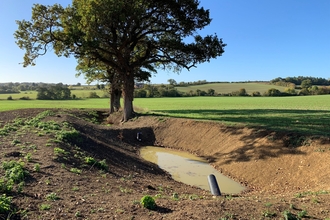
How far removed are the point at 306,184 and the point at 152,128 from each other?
14.5 m

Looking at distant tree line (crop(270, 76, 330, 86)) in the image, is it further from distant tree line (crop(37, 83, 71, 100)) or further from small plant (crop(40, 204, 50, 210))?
small plant (crop(40, 204, 50, 210))

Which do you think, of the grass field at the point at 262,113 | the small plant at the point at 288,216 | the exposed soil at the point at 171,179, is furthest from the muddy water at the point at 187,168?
the small plant at the point at 288,216

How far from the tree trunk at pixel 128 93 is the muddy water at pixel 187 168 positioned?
25.4ft

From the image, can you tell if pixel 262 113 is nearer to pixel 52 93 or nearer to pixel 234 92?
pixel 234 92

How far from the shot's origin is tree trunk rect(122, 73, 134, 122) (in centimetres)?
2602

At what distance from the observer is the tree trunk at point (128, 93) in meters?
26.0

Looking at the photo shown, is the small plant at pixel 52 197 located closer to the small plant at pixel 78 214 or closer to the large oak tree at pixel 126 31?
the small plant at pixel 78 214

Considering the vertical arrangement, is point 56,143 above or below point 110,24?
below

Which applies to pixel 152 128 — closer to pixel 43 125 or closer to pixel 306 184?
pixel 43 125

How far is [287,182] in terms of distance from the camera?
11.0 metres

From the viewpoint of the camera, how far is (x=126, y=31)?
23547 millimetres

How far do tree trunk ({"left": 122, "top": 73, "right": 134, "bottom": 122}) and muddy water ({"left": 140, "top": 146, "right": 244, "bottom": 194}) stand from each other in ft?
25.4

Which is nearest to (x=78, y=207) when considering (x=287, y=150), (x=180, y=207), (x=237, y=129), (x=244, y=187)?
(x=180, y=207)

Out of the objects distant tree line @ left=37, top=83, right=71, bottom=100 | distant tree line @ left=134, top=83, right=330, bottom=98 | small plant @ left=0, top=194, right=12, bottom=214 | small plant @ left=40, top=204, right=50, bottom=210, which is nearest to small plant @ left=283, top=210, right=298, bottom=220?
small plant @ left=40, top=204, right=50, bottom=210
